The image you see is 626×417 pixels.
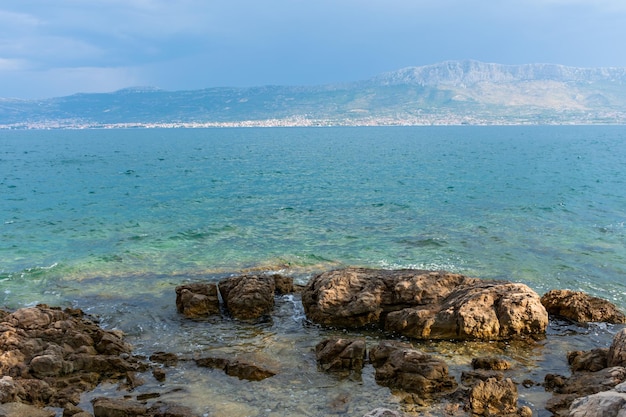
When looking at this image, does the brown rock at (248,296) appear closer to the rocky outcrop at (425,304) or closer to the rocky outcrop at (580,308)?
the rocky outcrop at (425,304)

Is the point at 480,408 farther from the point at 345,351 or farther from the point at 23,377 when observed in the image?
the point at 23,377

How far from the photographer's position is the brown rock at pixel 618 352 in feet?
54.0

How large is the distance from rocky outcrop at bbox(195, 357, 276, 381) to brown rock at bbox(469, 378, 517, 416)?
6904mm

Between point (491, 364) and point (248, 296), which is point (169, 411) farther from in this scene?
point (491, 364)

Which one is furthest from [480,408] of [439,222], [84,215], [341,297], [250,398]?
[84,215]

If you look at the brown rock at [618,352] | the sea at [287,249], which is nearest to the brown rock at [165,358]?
the sea at [287,249]

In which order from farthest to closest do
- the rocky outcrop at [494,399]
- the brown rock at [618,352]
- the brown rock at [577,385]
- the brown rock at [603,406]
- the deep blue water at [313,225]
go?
the deep blue water at [313,225] → the brown rock at [618,352] → the brown rock at [577,385] → the rocky outcrop at [494,399] → the brown rock at [603,406]

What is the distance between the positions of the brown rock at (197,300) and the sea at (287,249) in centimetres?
65

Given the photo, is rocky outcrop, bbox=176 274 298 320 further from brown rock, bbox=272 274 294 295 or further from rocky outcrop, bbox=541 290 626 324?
rocky outcrop, bbox=541 290 626 324

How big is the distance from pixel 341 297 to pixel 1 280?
20.4 m

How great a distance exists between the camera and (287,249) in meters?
34.9

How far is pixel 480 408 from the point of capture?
14875mm

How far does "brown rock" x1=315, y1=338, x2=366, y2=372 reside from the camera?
1795 cm

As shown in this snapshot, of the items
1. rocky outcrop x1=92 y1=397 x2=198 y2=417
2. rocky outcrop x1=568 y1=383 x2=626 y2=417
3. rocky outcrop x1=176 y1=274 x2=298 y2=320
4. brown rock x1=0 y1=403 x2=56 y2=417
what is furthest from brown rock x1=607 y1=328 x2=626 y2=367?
brown rock x1=0 y1=403 x2=56 y2=417
